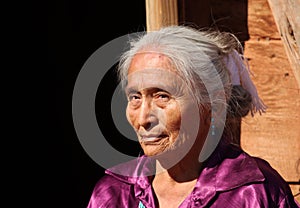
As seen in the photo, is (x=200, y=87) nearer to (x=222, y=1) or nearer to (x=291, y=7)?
(x=291, y=7)

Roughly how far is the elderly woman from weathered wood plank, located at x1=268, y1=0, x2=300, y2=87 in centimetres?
26

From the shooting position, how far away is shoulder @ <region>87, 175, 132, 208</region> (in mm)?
2793

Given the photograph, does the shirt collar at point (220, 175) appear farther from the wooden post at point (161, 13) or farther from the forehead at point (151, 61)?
the wooden post at point (161, 13)

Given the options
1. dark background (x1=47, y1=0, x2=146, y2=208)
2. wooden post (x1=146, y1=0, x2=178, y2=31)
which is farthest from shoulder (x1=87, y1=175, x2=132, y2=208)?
dark background (x1=47, y1=0, x2=146, y2=208)

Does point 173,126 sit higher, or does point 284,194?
point 173,126

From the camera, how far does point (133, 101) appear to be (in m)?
2.64

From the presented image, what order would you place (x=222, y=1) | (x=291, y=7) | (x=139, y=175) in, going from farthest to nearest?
(x=222, y=1), (x=139, y=175), (x=291, y=7)

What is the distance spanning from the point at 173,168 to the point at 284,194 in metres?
0.44

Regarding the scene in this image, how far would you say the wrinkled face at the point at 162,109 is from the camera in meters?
2.55

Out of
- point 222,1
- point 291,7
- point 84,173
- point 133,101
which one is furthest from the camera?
point 84,173

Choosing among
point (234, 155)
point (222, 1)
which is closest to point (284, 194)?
point (234, 155)

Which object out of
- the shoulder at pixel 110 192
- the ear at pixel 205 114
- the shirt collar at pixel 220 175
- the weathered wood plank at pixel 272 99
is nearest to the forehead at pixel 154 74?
the ear at pixel 205 114

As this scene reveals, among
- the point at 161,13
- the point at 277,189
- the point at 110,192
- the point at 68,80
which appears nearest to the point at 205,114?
the point at 277,189

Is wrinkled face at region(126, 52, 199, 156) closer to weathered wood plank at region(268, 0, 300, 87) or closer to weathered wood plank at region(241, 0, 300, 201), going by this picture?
weathered wood plank at region(268, 0, 300, 87)
